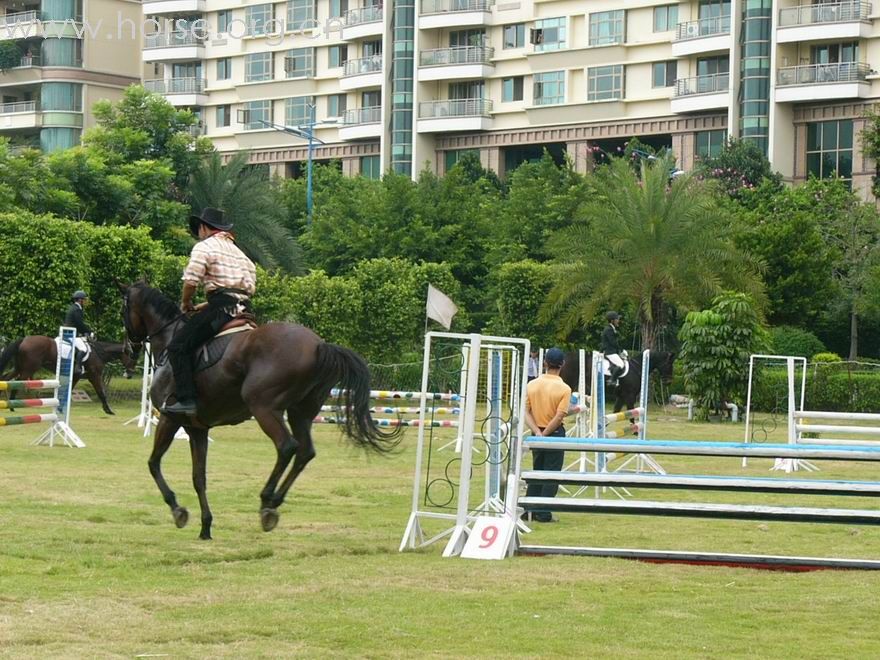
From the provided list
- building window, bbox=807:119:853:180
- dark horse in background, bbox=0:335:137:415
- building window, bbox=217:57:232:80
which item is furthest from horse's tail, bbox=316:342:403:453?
building window, bbox=217:57:232:80

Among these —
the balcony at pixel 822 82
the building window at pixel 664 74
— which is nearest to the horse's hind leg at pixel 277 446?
the balcony at pixel 822 82

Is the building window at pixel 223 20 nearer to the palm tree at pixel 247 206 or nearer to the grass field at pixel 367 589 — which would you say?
the palm tree at pixel 247 206

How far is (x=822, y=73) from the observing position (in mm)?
70375

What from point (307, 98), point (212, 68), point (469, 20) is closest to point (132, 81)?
point (212, 68)

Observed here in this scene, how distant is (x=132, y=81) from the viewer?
325 ft

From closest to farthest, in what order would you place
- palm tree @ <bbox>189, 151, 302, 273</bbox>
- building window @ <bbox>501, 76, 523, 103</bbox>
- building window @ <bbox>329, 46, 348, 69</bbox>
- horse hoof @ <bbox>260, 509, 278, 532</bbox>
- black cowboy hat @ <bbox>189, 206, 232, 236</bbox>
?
horse hoof @ <bbox>260, 509, 278, 532</bbox> → black cowboy hat @ <bbox>189, 206, 232, 236</bbox> → palm tree @ <bbox>189, 151, 302, 273</bbox> → building window @ <bbox>501, 76, 523, 103</bbox> → building window @ <bbox>329, 46, 348, 69</bbox>

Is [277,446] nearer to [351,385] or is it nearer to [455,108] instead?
[351,385]

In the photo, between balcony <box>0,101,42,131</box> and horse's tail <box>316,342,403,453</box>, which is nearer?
horse's tail <box>316,342,403,453</box>

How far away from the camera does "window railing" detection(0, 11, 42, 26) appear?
95.8 m

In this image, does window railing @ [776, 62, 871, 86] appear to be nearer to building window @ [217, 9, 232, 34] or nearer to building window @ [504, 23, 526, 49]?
building window @ [504, 23, 526, 49]

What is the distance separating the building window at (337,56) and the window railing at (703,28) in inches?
865

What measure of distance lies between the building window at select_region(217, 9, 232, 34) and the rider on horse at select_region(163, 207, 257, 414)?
8198 cm

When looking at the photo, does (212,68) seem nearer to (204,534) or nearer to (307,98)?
(307,98)

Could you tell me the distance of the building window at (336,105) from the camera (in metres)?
89.2
